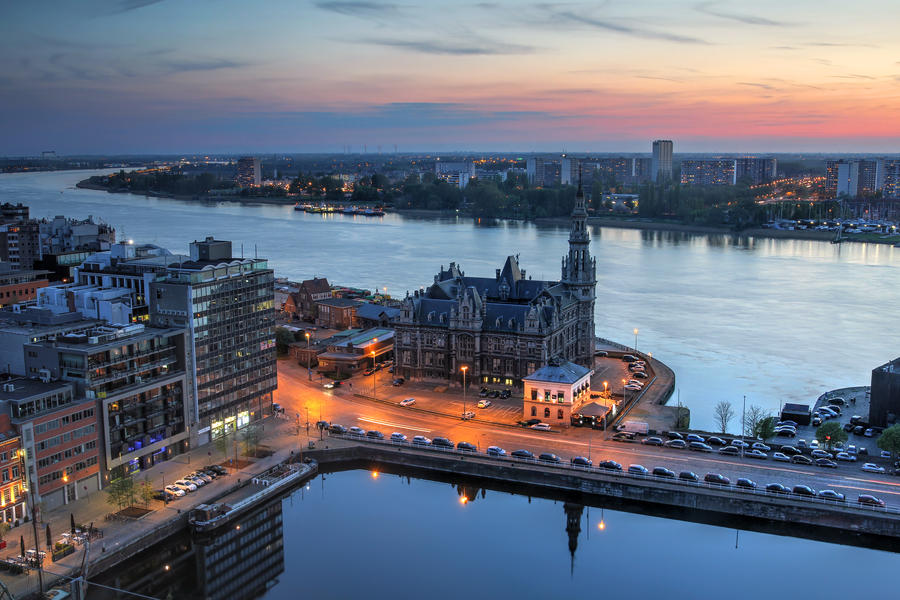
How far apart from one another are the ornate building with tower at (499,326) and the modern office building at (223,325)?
480 centimetres

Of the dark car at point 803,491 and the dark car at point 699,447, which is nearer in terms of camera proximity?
the dark car at point 803,491

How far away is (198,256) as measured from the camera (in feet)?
69.9

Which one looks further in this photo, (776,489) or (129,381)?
(129,381)

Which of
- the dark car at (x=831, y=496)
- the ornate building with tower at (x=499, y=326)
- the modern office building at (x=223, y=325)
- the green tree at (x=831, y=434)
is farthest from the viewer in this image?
the ornate building with tower at (x=499, y=326)

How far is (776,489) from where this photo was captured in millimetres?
16719

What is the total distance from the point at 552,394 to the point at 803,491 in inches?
262

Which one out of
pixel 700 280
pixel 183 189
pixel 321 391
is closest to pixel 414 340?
pixel 321 391

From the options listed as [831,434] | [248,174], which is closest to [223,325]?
[831,434]

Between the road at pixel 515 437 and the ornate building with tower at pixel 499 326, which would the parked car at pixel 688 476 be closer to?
the road at pixel 515 437

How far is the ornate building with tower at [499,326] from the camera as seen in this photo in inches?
935

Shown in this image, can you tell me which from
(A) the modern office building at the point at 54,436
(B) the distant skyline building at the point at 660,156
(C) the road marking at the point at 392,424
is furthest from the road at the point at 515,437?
(B) the distant skyline building at the point at 660,156

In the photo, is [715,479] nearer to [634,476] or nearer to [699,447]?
[634,476]

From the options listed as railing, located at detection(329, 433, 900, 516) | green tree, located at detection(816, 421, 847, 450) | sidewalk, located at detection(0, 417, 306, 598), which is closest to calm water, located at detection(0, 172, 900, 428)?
green tree, located at detection(816, 421, 847, 450)

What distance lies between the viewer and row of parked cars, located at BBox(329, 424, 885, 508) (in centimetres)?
1633
